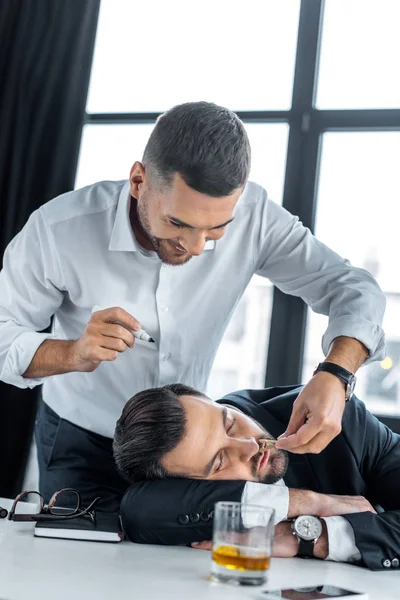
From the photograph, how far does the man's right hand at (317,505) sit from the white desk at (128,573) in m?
0.13

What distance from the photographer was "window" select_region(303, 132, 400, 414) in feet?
10.8

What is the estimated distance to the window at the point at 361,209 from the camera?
3.30m

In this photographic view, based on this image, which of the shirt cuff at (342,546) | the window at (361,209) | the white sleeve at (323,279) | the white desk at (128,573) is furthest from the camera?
the window at (361,209)

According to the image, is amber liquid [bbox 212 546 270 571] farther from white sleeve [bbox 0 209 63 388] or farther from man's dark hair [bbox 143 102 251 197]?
white sleeve [bbox 0 209 63 388]

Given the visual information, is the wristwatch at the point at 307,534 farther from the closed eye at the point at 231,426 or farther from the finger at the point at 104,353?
the finger at the point at 104,353

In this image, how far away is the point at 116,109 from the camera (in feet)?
12.6

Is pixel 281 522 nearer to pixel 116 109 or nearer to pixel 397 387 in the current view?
pixel 397 387

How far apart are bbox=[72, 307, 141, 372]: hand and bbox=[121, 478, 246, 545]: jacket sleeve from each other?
0.32 metres

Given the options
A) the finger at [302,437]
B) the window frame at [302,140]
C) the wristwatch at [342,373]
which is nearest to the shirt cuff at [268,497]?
the finger at [302,437]

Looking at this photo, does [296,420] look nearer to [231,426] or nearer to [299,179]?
[231,426]

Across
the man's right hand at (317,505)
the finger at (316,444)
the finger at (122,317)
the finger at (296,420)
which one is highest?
the finger at (122,317)

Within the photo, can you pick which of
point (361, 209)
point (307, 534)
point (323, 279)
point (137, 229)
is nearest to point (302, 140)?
point (361, 209)

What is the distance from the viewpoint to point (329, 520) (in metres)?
1.59

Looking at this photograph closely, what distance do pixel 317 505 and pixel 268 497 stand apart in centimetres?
13
